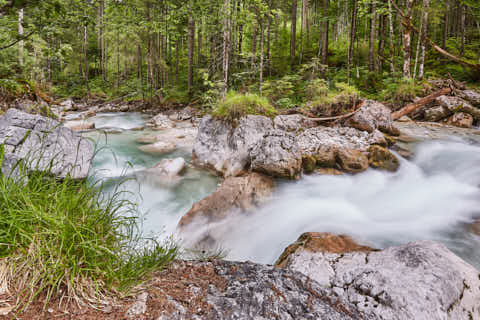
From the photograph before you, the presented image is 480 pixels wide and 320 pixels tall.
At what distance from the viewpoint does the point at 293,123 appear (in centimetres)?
804

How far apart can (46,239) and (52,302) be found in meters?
0.41

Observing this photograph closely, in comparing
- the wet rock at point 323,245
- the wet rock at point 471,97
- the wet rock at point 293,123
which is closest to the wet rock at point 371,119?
the wet rock at point 293,123

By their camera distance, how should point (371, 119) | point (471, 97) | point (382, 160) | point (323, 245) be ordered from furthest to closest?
point (471, 97)
point (371, 119)
point (382, 160)
point (323, 245)

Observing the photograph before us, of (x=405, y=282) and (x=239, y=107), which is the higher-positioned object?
(x=239, y=107)

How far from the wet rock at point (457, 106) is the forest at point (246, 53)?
1326 millimetres

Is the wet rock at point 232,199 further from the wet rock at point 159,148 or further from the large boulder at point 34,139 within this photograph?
the wet rock at point 159,148

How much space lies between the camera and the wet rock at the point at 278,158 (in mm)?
5609

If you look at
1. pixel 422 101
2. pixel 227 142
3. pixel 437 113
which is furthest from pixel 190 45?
pixel 437 113

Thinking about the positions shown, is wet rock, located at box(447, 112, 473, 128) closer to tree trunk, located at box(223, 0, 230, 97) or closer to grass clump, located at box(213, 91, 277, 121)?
grass clump, located at box(213, 91, 277, 121)

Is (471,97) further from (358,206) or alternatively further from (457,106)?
(358,206)

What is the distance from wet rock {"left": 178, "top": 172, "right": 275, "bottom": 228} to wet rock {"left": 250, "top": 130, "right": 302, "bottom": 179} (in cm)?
23

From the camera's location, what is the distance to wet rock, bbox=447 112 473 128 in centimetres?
1016

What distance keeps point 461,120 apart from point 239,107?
10058 mm

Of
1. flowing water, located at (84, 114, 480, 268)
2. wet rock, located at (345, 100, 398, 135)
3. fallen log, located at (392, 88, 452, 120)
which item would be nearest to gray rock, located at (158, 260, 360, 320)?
flowing water, located at (84, 114, 480, 268)
